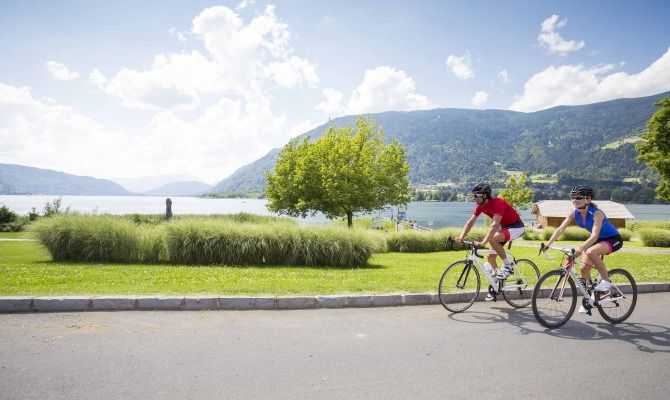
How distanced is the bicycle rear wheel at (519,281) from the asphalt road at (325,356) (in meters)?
0.72

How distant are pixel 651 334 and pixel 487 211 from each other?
116 inches

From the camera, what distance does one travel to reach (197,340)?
5.26 meters

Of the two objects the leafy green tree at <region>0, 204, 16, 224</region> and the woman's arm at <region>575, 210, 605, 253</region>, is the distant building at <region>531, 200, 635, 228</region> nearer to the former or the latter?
the woman's arm at <region>575, 210, 605, 253</region>

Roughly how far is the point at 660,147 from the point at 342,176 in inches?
875

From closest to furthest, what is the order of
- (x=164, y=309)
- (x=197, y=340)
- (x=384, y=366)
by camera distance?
1. (x=384, y=366)
2. (x=197, y=340)
3. (x=164, y=309)

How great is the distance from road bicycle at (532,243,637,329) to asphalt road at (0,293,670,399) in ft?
0.69

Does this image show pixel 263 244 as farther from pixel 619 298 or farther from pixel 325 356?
pixel 619 298

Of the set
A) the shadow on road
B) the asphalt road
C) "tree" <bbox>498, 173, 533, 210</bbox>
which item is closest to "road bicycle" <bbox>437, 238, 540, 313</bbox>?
the shadow on road

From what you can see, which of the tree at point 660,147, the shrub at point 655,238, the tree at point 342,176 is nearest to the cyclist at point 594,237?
the tree at point 660,147

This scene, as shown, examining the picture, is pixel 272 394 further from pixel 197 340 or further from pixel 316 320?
pixel 316 320

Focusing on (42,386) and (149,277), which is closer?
(42,386)

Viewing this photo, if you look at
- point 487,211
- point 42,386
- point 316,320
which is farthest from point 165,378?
point 487,211

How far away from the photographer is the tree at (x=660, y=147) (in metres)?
25.3

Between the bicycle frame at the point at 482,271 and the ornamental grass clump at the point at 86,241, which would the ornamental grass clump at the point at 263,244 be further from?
the bicycle frame at the point at 482,271
